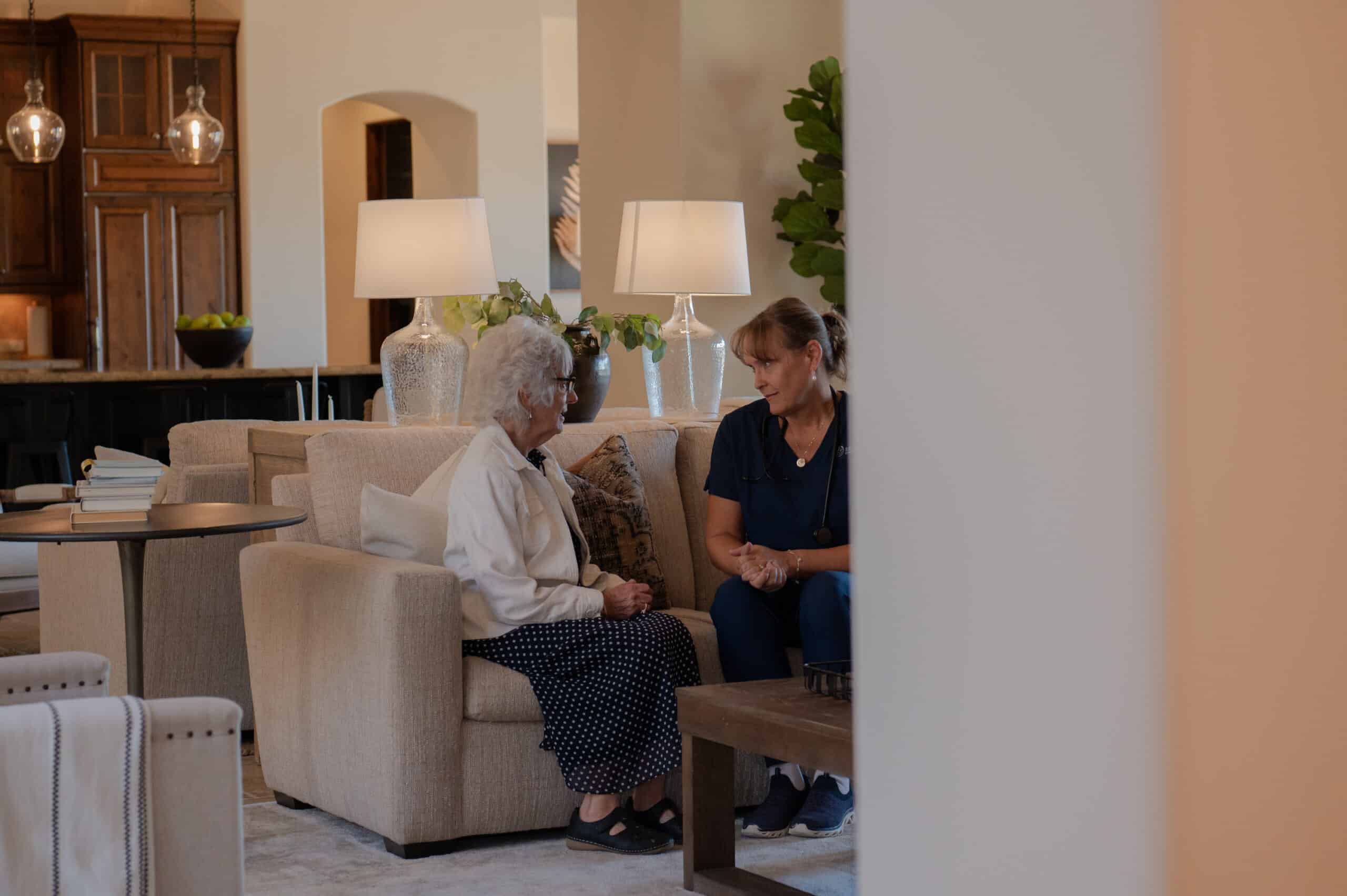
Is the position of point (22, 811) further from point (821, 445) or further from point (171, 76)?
point (171, 76)

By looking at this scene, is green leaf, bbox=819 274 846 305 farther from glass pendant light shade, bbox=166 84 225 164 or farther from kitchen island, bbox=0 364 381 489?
glass pendant light shade, bbox=166 84 225 164

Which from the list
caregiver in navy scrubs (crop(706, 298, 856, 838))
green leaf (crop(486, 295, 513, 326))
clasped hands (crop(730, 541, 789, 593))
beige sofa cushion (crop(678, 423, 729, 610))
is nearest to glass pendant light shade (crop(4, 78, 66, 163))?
green leaf (crop(486, 295, 513, 326))

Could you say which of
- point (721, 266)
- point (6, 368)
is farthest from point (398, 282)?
point (6, 368)

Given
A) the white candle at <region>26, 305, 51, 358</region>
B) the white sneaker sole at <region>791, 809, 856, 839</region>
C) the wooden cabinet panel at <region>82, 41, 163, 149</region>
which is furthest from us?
the white candle at <region>26, 305, 51, 358</region>

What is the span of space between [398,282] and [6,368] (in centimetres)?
613

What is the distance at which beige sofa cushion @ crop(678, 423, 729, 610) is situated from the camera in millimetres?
3947

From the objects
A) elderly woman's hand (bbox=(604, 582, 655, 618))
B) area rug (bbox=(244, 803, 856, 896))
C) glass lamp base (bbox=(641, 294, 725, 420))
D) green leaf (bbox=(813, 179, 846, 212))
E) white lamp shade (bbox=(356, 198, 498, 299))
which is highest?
green leaf (bbox=(813, 179, 846, 212))

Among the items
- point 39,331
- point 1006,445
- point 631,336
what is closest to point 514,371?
point 631,336

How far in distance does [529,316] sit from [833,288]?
256cm

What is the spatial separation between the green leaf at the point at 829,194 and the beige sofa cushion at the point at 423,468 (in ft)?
8.09

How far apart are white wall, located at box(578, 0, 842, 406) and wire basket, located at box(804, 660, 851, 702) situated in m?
3.70

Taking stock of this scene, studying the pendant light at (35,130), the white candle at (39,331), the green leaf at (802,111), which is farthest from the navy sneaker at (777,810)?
the white candle at (39,331)

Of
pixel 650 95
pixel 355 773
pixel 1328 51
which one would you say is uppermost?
pixel 650 95

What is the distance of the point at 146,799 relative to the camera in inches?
76.4
